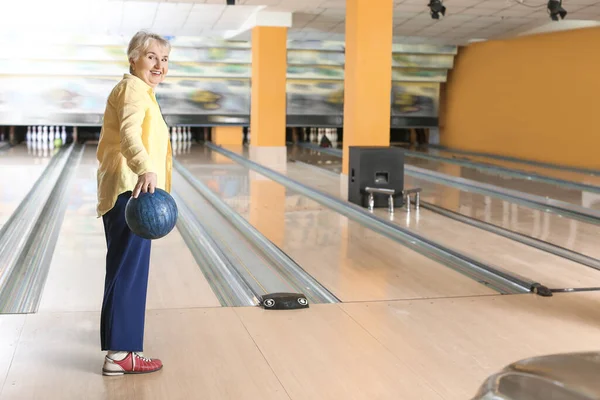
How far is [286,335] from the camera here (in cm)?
322

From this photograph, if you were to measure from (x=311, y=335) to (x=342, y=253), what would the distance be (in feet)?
5.85

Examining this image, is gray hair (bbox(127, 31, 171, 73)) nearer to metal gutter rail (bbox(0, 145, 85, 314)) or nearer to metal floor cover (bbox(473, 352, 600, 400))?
metal gutter rail (bbox(0, 145, 85, 314))

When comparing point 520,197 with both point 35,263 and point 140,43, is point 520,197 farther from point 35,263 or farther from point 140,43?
point 140,43

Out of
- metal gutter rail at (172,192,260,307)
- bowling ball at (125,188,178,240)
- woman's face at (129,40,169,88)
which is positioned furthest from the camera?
metal gutter rail at (172,192,260,307)

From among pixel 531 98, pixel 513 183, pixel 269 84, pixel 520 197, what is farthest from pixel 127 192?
pixel 531 98

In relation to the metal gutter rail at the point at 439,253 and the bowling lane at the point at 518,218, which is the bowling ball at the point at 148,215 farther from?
the bowling lane at the point at 518,218

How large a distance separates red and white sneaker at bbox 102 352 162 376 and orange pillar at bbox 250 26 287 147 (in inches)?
377

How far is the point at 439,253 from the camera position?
502cm

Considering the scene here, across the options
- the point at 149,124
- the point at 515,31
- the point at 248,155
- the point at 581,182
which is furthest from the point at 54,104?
the point at 149,124

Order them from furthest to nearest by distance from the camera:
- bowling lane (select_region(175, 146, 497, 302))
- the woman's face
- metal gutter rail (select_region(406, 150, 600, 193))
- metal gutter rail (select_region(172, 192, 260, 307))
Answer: metal gutter rail (select_region(406, 150, 600, 193)), bowling lane (select_region(175, 146, 497, 302)), metal gutter rail (select_region(172, 192, 260, 307)), the woman's face

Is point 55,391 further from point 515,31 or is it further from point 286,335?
point 515,31

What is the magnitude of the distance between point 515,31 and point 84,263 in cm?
955

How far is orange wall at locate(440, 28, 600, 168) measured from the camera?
37.1 feet

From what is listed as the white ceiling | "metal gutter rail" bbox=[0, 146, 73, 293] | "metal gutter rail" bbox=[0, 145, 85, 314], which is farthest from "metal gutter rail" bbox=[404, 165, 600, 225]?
"metal gutter rail" bbox=[0, 146, 73, 293]
